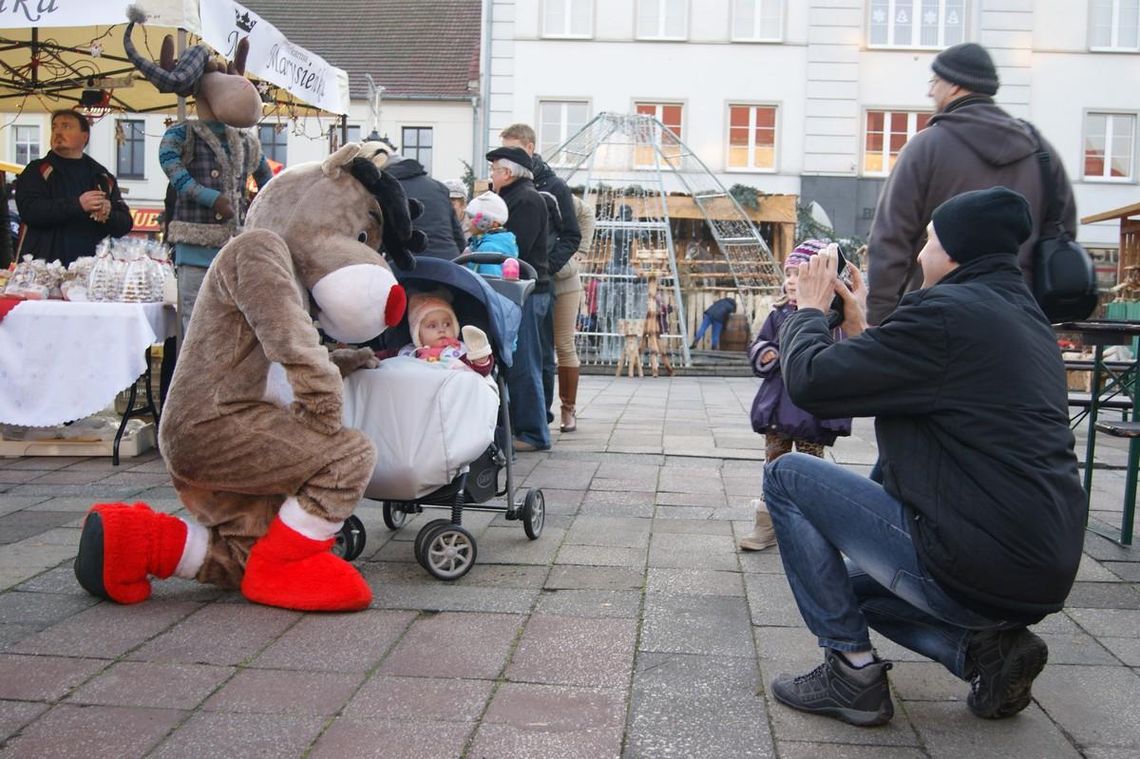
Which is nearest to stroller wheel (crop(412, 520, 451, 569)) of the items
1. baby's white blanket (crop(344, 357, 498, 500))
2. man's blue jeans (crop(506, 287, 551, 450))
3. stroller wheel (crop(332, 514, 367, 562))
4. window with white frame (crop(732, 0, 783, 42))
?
baby's white blanket (crop(344, 357, 498, 500))

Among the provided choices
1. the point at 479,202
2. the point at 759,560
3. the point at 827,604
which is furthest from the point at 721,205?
the point at 827,604

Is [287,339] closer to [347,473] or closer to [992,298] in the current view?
[347,473]

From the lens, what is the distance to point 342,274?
4094mm

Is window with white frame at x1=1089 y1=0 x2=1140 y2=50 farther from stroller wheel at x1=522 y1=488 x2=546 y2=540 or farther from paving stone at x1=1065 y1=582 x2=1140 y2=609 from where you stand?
stroller wheel at x1=522 y1=488 x2=546 y2=540

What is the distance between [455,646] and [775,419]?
189 cm

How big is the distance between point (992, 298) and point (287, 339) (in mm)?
2151

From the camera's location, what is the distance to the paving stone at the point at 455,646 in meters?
3.45

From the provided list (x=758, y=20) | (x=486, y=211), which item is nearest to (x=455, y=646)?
(x=486, y=211)

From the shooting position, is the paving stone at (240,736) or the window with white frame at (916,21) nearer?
the paving stone at (240,736)

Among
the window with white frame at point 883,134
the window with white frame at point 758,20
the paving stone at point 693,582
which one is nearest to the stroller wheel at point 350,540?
the paving stone at point 693,582

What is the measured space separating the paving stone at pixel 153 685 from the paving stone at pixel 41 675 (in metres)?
0.05

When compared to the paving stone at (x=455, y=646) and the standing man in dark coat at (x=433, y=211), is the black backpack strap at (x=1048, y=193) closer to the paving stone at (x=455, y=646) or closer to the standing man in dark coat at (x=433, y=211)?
the paving stone at (x=455, y=646)

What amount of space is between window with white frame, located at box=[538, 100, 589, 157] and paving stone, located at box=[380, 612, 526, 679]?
23694 mm

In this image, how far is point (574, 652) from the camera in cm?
364
